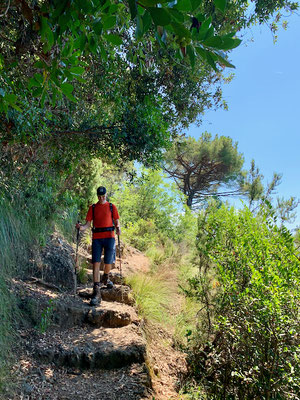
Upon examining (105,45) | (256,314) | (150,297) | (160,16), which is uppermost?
(105,45)

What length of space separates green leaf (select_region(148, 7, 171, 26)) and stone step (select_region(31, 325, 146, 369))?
344 cm

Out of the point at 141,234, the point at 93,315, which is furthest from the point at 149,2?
the point at 141,234

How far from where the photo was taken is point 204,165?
63.8ft

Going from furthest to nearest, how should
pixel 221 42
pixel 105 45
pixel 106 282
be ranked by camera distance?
pixel 106 282 < pixel 105 45 < pixel 221 42

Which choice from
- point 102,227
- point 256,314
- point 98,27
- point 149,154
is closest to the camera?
point 98,27

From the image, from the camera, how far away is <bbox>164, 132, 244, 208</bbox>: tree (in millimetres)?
18875

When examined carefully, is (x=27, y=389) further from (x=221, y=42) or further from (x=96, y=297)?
(x=221, y=42)

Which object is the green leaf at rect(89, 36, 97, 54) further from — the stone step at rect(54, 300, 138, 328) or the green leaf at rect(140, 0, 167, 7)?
the stone step at rect(54, 300, 138, 328)

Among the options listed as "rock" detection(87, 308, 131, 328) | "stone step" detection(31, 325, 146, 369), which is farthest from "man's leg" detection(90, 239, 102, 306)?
"stone step" detection(31, 325, 146, 369)

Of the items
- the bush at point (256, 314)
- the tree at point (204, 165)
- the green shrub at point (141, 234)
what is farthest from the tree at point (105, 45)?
the tree at point (204, 165)

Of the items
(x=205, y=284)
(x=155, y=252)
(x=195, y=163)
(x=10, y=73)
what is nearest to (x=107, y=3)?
(x=10, y=73)

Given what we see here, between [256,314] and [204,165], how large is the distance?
58.0 feet

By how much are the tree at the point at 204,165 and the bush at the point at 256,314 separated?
15.6 metres

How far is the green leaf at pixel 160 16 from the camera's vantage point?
31.1 inches
